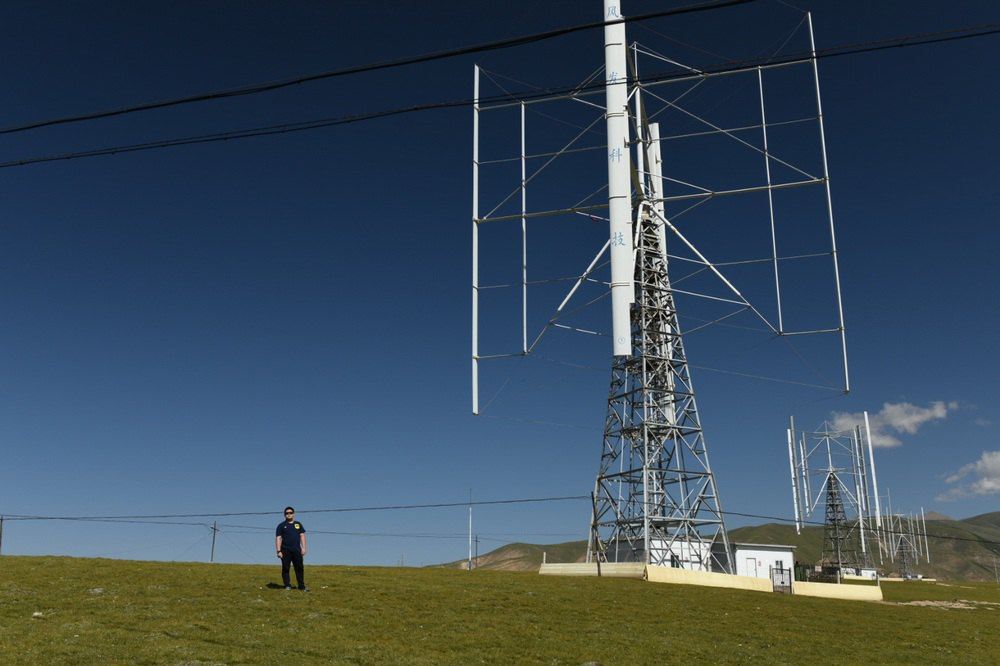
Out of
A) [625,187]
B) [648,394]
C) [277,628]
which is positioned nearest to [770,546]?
[648,394]

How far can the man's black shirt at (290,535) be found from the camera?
26.8 m

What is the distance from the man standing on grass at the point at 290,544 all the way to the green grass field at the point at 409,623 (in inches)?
30.1

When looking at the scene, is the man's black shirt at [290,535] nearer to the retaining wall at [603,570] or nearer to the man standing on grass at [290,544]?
the man standing on grass at [290,544]

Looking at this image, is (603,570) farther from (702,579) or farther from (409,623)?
(409,623)

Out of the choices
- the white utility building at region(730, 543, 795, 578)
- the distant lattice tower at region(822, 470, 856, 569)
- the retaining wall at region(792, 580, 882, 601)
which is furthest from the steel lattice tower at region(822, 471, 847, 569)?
the retaining wall at region(792, 580, 882, 601)

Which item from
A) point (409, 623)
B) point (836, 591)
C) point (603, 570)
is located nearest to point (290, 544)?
point (409, 623)

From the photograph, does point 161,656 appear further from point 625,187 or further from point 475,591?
point 625,187

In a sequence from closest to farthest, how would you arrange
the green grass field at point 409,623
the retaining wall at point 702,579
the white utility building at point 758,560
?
the green grass field at point 409,623 → the retaining wall at point 702,579 → the white utility building at point 758,560

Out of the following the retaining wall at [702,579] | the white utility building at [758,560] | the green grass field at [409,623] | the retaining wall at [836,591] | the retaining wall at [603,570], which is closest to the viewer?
the green grass field at [409,623]

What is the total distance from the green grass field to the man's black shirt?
1.29 metres

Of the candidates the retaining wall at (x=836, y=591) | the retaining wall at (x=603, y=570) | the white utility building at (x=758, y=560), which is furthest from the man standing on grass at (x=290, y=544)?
the white utility building at (x=758, y=560)

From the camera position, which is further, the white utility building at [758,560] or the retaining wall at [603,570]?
the white utility building at [758,560]

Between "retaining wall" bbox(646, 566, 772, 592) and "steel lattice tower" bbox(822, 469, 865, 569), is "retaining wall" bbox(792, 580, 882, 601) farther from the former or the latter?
"steel lattice tower" bbox(822, 469, 865, 569)

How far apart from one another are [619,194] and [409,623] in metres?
30.5
